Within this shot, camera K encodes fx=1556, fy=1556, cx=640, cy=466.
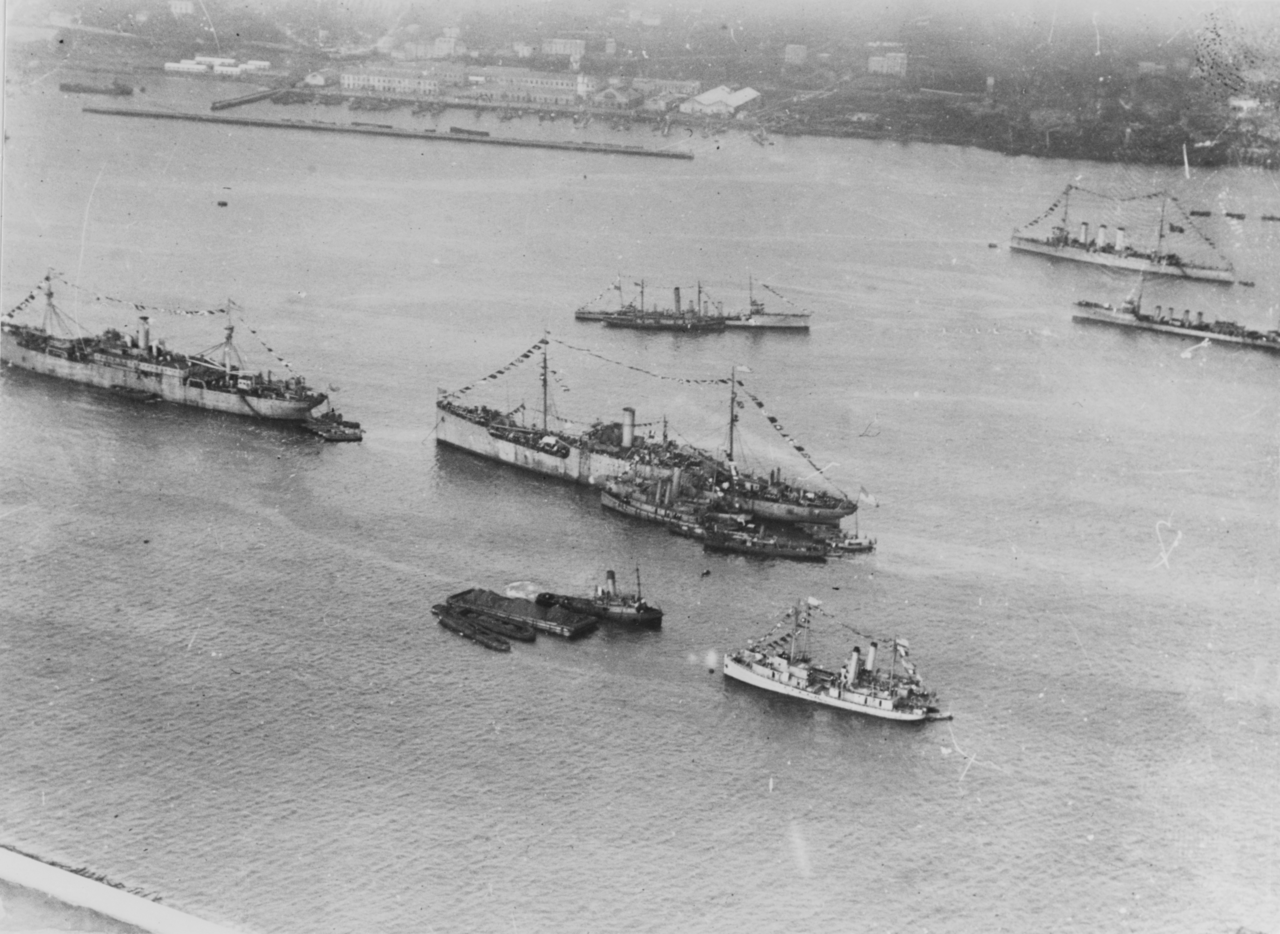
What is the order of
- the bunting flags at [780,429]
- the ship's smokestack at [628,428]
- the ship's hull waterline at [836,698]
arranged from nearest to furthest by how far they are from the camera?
the ship's hull waterline at [836,698]
the bunting flags at [780,429]
the ship's smokestack at [628,428]

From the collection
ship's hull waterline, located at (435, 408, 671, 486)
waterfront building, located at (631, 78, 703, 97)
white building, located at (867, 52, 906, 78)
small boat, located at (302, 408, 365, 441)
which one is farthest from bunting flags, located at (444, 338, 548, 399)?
white building, located at (867, 52, 906, 78)

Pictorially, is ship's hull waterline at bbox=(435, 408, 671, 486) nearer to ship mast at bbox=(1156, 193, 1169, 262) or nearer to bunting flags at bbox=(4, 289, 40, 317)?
bunting flags at bbox=(4, 289, 40, 317)

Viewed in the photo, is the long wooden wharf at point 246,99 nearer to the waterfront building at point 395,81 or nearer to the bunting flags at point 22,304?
the waterfront building at point 395,81

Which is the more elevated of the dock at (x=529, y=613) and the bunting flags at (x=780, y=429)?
the bunting flags at (x=780, y=429)

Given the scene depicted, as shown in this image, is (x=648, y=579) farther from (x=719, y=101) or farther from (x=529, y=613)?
(x=719, y=101)

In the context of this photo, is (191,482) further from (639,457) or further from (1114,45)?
(1114,45)

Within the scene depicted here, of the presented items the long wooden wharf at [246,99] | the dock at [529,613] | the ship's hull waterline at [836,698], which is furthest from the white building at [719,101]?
the ship's hull waterline at [836,698]

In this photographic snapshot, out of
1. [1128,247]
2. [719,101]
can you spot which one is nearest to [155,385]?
[719,101]
